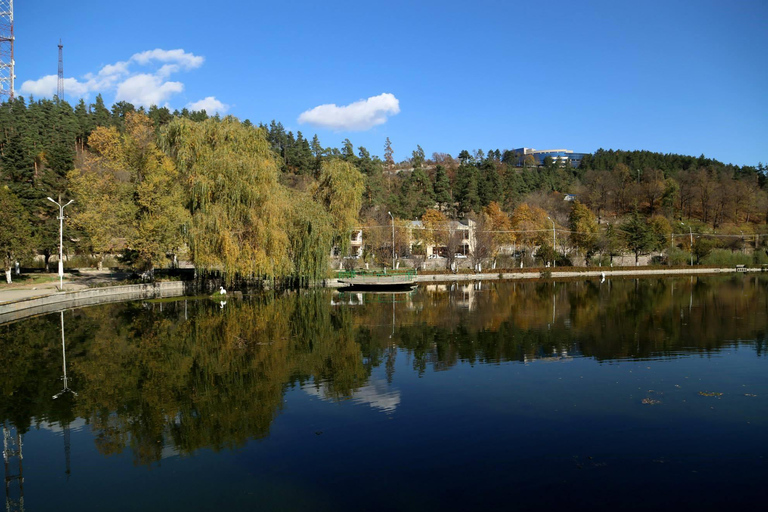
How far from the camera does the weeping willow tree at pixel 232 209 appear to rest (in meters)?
28.9

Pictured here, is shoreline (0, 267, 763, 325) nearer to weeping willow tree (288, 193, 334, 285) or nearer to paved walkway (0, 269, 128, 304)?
paved walkway (0, 269, 128, 304)

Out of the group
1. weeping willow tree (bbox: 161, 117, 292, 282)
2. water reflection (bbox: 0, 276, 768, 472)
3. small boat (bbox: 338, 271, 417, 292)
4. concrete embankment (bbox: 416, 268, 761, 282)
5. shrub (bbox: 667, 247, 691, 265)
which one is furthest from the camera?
shrub (bbox: 667, 247, 691, 265)

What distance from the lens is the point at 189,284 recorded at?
1314 inches

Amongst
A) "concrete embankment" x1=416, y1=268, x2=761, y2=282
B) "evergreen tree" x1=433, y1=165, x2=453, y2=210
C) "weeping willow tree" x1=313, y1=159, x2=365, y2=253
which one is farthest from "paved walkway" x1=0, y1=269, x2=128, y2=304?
"evergreen tree" x1=433, y1=165, x2=453, y2=210

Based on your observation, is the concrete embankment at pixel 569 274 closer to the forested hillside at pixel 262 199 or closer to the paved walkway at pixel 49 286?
the forested hillside at pixel 262 199

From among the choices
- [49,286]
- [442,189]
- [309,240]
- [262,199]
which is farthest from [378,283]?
[442,189]

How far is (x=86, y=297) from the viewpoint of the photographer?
2842 cm

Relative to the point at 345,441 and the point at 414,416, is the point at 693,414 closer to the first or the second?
the point at 414,416

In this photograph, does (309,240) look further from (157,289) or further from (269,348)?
(269,348)

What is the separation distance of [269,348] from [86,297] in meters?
17.9

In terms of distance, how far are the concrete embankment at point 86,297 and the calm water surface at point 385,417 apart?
480 centimetres

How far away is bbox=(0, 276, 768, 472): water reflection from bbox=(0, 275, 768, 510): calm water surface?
82 mm

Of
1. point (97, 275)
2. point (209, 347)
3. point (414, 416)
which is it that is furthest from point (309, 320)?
point (97, 275)

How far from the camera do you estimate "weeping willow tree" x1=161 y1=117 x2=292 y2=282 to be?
28.9 metres
